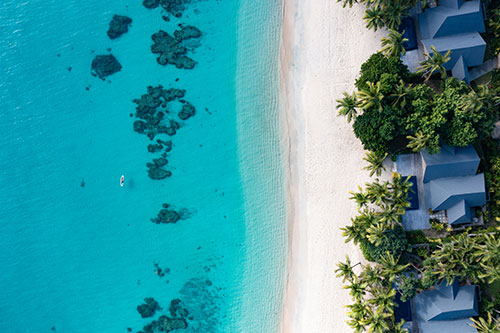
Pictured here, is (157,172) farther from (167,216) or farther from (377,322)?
(377,322)

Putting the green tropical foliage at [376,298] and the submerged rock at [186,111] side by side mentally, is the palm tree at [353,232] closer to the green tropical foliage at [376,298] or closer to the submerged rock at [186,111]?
the green tropical foliage at [376,298]

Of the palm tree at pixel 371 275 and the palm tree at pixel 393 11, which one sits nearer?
the palm tree at pixel 393 11

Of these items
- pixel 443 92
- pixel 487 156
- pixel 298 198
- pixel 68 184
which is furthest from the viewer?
pixel 68 184

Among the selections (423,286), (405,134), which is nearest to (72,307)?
(423,286)

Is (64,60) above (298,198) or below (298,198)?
above

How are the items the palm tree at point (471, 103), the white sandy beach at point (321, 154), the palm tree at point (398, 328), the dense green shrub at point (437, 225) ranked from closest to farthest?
the palm tree at point (471, 103) < the palm tree at point (398, 328) < the dense green shrub at point (437, 225) < the white sandy beach at point (321, 154)

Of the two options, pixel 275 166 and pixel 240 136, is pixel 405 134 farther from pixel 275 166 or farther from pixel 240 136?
pixel 240 136

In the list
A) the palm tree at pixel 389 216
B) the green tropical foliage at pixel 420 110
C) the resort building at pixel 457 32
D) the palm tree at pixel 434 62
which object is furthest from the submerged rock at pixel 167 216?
the resort building at pixel 457 32

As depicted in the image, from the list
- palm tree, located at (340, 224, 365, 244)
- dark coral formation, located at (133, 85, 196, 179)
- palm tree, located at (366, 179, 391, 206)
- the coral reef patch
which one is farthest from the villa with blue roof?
the coral reef patch
